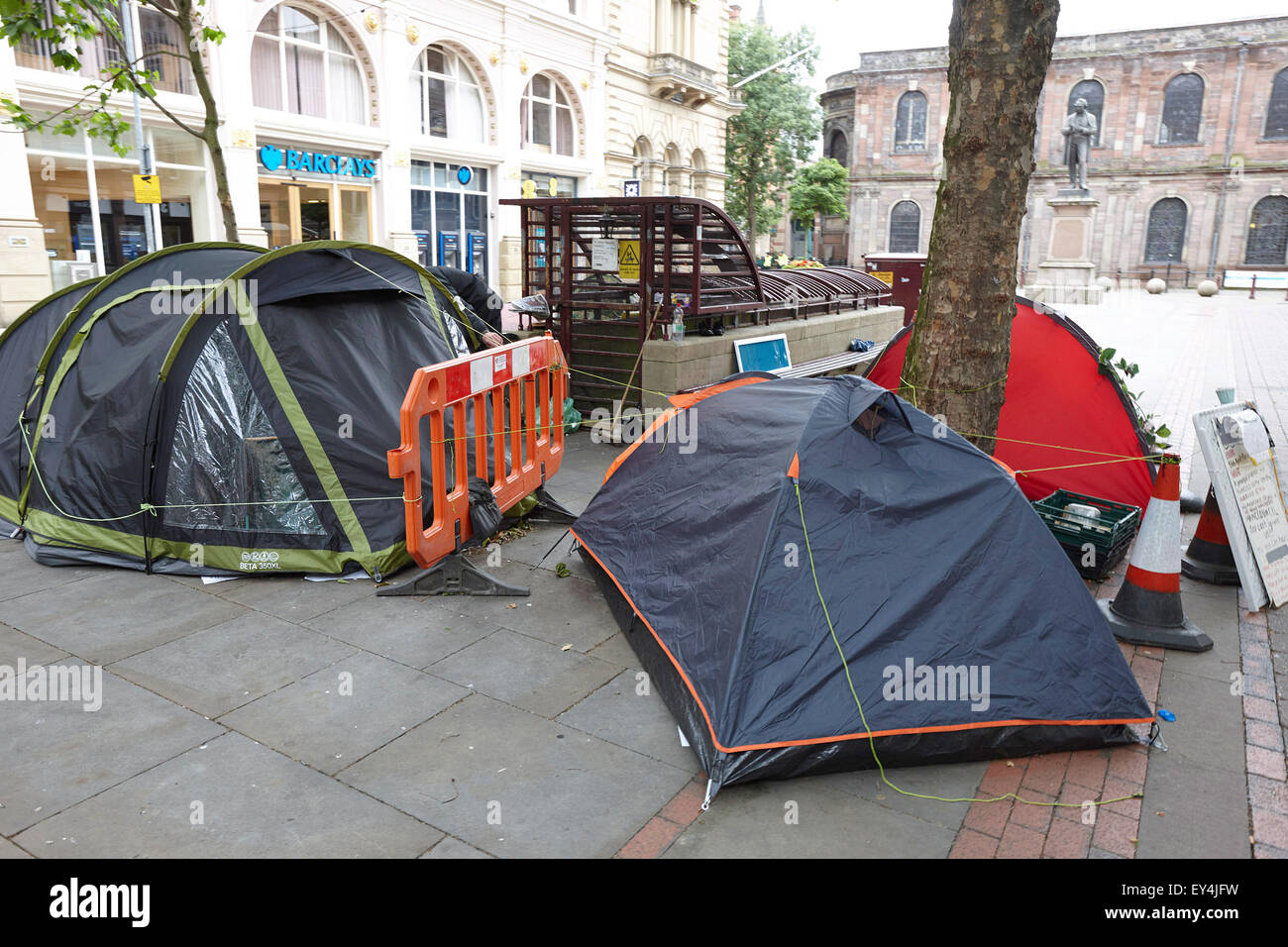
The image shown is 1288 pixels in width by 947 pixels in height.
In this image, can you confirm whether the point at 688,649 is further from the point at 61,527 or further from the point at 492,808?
the point at 61,527

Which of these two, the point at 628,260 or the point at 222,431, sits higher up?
the point at 628,260

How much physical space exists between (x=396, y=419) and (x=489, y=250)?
18118 mm

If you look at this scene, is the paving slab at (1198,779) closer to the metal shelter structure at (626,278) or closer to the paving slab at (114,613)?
the paving slab at (114,613)

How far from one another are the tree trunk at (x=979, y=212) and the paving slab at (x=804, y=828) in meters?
3.08

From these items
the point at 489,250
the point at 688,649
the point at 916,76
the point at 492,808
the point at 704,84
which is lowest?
the point at 492,808

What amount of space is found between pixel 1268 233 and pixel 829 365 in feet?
138

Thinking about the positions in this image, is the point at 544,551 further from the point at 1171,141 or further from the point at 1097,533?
the point at 1171,141

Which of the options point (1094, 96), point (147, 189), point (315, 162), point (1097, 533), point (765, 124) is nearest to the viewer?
point (1097, 533)

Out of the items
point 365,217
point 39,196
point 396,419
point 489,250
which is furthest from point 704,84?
point 396,419

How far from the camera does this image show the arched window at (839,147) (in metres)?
54.8

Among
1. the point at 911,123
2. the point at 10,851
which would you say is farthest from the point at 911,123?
the point at 10,851

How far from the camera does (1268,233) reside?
139 ft

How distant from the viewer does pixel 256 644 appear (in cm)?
478

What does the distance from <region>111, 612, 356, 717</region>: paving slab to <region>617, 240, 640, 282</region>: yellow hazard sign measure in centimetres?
575
